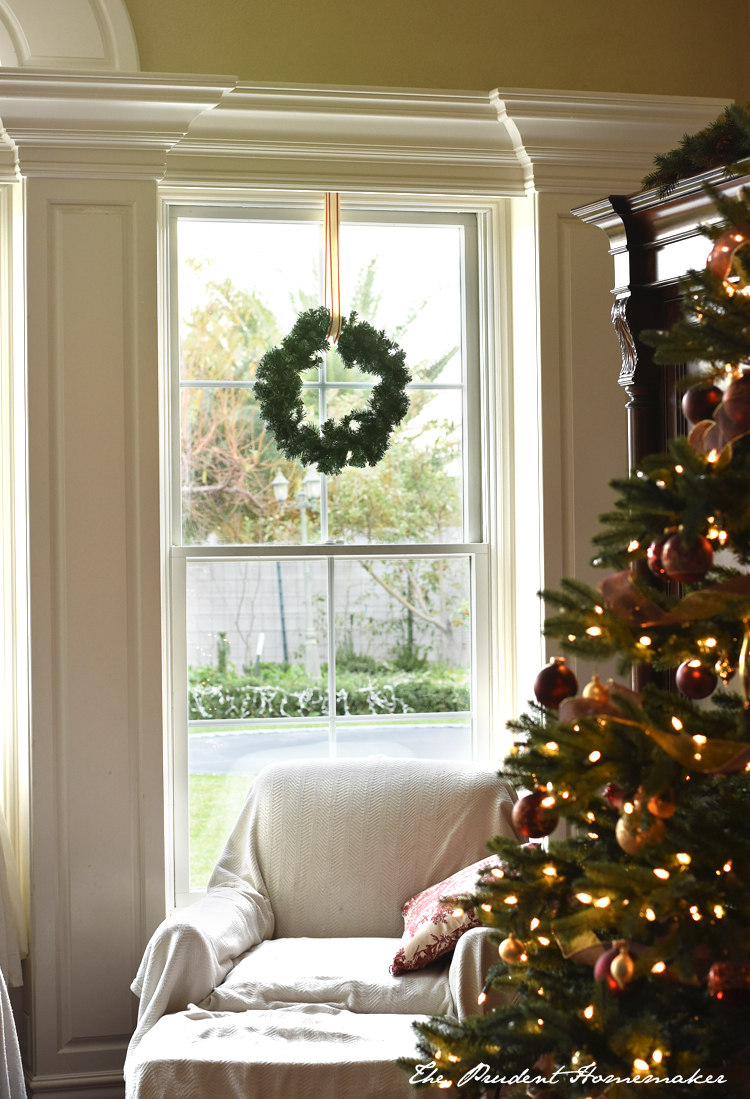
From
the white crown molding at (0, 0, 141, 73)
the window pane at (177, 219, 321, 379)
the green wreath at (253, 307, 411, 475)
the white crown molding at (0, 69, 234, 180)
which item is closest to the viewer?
the white crown molding at (0, 69, 234, 180)

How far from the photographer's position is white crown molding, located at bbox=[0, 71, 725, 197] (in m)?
2.78

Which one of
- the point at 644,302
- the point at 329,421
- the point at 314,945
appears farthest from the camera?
the point at 329,421

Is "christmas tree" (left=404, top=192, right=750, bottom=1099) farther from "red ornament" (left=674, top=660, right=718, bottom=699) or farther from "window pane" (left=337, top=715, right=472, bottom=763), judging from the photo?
"window pane" (left=337, top=715, right=472, bottom=763)

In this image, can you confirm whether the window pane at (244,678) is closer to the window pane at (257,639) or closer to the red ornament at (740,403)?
the window pane at (257,639)

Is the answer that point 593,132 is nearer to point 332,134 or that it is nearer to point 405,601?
point 332,134

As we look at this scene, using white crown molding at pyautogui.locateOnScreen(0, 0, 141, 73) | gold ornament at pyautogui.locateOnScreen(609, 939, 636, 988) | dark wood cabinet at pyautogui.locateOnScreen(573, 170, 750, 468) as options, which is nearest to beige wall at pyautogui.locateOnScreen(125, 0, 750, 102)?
white crown molding at pyautogui.locateOnScreen(0, 0, 141, 73)

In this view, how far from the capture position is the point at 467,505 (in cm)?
336

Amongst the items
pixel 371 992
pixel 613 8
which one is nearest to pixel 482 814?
pixel 371 992

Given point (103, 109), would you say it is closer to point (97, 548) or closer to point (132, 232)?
point (132, 232)

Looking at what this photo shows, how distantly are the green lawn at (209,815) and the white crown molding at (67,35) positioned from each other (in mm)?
2269

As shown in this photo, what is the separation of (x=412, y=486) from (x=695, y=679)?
2161 mm

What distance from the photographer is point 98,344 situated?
286 centimetres

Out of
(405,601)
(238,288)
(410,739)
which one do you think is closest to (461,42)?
(238,288)

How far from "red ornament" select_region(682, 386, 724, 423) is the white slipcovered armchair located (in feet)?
4.91
